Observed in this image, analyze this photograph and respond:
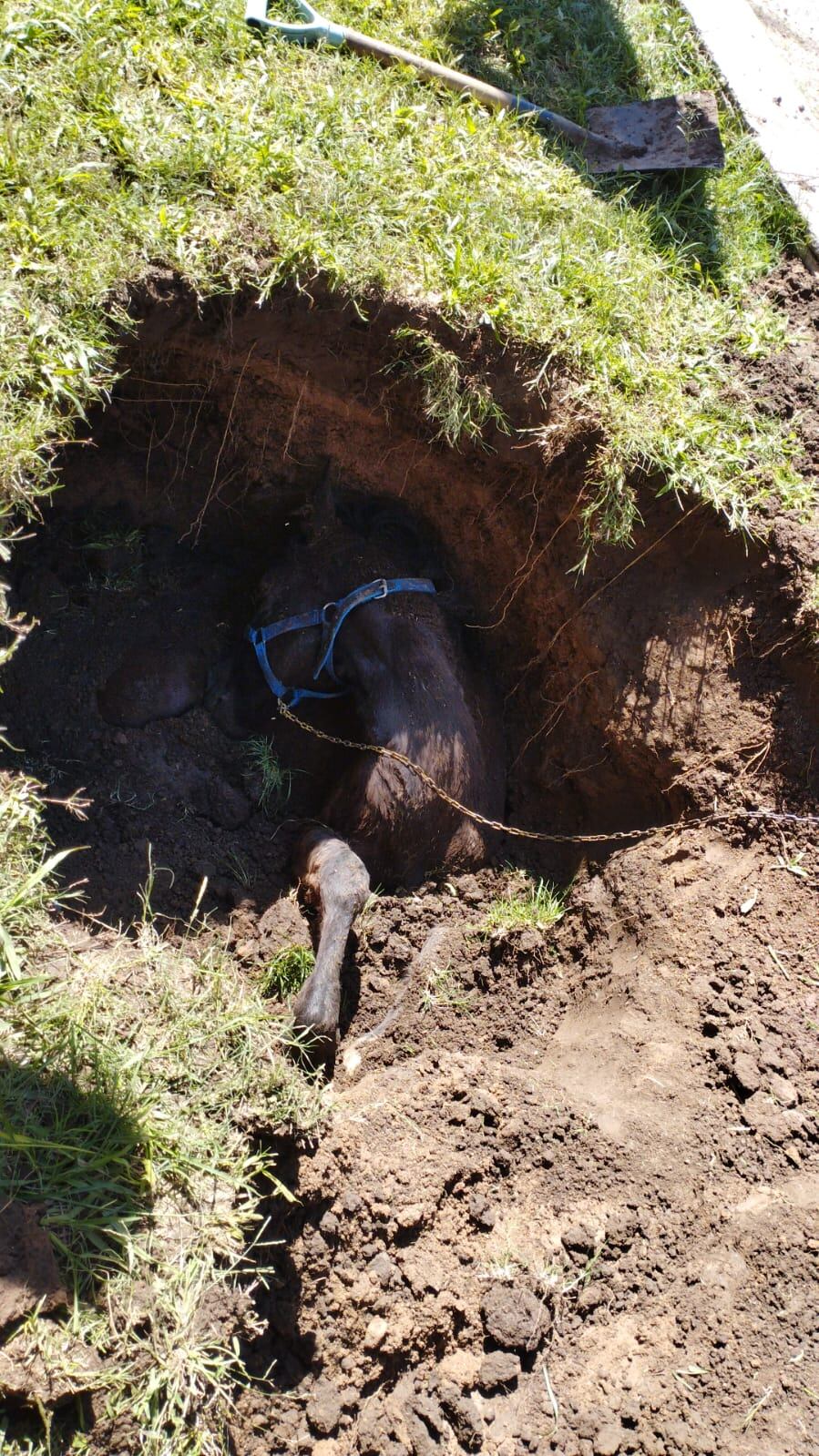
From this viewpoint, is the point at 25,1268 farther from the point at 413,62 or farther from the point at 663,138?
the point at 663,138

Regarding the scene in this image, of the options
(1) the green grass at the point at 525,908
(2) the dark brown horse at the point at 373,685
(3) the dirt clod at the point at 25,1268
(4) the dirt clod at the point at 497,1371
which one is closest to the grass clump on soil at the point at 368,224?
(2) the dark brown horse at the point at 373,685

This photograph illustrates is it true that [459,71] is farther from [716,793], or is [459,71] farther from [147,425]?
[716,793]

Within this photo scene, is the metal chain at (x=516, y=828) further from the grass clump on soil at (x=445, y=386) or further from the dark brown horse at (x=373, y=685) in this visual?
the grass clump on soil at (x=445, y=386)

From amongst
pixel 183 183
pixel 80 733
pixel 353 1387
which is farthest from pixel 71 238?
pixel 353 1387

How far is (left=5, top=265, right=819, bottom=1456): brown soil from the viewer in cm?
250

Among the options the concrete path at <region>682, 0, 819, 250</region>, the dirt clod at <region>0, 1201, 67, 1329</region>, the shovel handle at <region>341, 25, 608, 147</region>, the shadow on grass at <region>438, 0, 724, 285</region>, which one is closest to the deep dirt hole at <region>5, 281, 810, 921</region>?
the dirt clod at <region>0, 1201, 67, 1329</region>

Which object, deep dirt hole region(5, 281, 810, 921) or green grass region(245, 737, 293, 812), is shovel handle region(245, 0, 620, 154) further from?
green grass region(245, 737, 293, 812)

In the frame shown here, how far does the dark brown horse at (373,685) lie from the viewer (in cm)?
354

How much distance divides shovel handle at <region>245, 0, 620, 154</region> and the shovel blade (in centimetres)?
4

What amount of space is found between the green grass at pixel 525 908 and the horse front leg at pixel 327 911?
51cm

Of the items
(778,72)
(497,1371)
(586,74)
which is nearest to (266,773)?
(497,1371)

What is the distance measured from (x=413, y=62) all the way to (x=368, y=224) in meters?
1.05

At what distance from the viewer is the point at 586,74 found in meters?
4.33

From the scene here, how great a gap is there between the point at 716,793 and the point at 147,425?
7.57 feet
